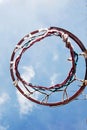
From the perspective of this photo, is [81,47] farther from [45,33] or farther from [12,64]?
[12,64]

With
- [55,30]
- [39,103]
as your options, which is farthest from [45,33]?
[39,103]

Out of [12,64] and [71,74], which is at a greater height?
[12,64]

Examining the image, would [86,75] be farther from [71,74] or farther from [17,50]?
[17,50]

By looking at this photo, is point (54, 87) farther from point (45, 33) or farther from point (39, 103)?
point (45, 33)

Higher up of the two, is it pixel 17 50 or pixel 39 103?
pixel 17 50

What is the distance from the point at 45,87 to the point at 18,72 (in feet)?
6.02

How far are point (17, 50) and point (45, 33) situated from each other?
6.45ft

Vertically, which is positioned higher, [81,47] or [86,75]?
[81,47]

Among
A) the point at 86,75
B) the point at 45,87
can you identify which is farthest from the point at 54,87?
the point at 86,75

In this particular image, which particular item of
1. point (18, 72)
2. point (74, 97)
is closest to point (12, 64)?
point (18, 72)

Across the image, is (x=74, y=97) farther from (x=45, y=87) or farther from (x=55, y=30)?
(x=55, y=30)

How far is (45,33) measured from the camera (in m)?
25.1

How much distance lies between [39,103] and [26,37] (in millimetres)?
4060

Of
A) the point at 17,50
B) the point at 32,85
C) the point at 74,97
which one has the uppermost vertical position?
the point at 17,50
